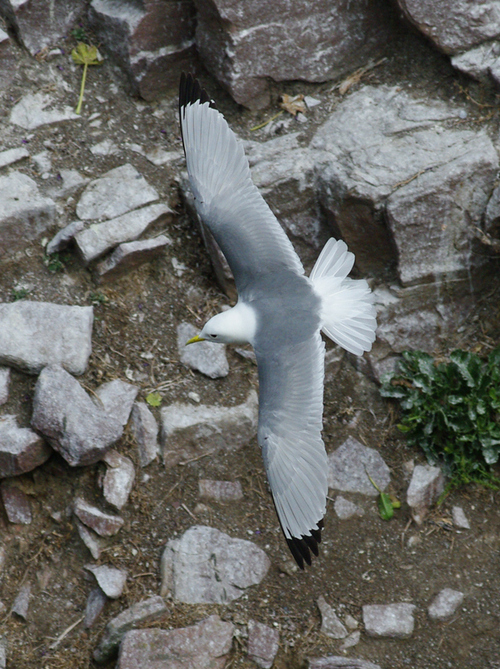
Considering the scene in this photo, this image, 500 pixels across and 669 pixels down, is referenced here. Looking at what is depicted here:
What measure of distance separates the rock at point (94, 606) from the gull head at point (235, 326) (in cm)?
143

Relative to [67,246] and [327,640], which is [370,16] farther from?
[327,640]

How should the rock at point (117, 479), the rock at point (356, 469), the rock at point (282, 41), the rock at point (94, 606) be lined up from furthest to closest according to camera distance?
the rock at point (282, 41)
the rock at point (356, 469)
the rock at point (117, 479)
the rock at point (94, 606)

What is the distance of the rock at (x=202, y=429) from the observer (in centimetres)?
385

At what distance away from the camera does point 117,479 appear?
3.66 metres

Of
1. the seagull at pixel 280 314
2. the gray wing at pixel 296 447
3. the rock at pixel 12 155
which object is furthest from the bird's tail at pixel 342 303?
the rock at pixel 12 155

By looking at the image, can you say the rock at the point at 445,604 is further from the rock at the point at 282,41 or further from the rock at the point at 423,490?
the rock at the point at 282,41

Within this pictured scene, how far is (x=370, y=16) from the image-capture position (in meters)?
4.55

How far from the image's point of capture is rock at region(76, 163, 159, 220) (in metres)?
4.30

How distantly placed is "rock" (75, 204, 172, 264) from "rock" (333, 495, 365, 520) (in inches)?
79.8

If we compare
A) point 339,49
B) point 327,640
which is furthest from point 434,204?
point 327,640

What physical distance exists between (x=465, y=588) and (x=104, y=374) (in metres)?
2.31

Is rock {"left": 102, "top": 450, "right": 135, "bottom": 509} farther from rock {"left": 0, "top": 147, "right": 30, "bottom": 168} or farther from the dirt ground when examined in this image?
rock {"left": 0, "top": 147, "right": 30, "bottom": 168}

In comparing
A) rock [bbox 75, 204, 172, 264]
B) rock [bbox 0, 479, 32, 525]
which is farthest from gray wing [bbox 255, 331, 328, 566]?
rock [bbox 75, 204, 172, 264]

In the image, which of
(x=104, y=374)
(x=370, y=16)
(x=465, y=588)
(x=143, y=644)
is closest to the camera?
(x=143, y=644)
